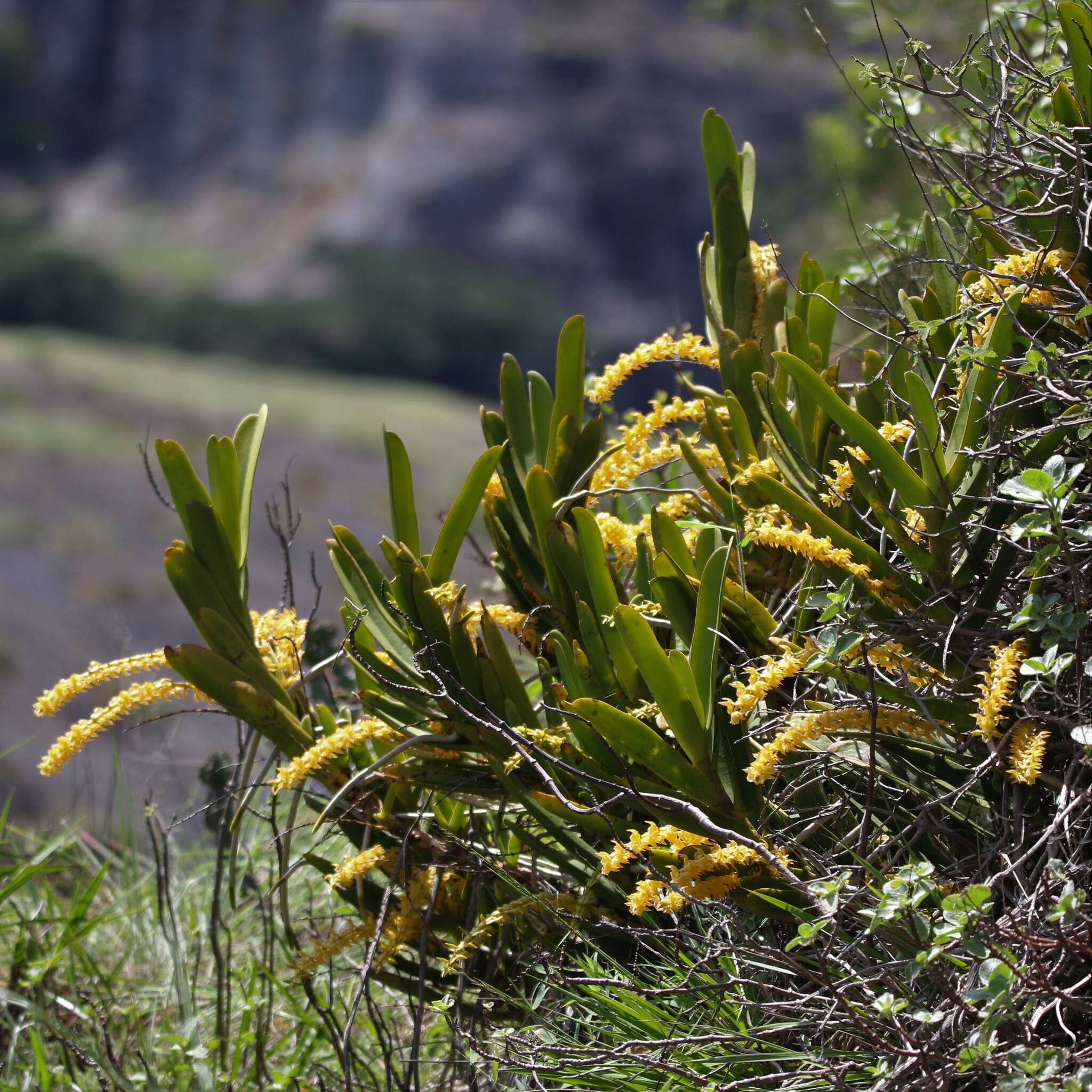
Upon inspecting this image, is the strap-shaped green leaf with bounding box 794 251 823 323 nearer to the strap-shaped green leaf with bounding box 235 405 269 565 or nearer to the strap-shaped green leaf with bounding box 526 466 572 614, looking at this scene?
the strap-shaped green leaf with bounding box 526 466 572 614

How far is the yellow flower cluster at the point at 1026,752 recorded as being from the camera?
1.22 meters

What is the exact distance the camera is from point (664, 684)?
1396 millimetres

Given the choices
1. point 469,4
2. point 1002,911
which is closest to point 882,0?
point 1002,911

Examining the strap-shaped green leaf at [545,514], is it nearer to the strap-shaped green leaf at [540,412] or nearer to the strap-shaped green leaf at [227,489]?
the strap-shaped green leaf at [540,412]

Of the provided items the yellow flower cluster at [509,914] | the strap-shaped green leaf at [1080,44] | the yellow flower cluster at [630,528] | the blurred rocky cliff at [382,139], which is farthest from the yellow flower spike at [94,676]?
the blurred rocky cliff at [382,139]

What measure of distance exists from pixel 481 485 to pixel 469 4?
98.4 ft

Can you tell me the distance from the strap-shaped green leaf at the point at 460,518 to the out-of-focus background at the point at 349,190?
45.5 feet

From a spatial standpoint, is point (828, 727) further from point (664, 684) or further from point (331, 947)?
point (331, 947)

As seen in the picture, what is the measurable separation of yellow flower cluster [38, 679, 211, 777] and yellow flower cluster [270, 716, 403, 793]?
0.23 m

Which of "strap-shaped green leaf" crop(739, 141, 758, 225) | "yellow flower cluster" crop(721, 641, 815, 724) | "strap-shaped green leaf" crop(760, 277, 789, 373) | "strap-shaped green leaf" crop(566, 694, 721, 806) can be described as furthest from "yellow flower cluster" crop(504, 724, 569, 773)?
"strap-shaped green leaf" crop(739, 141, 758, 225)

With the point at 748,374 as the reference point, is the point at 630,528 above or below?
below

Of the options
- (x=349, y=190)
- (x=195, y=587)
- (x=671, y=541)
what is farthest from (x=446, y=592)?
(x=349, y=190)

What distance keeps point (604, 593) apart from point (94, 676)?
2.69 ft

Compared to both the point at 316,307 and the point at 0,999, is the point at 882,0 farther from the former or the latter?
the point at 316,307
